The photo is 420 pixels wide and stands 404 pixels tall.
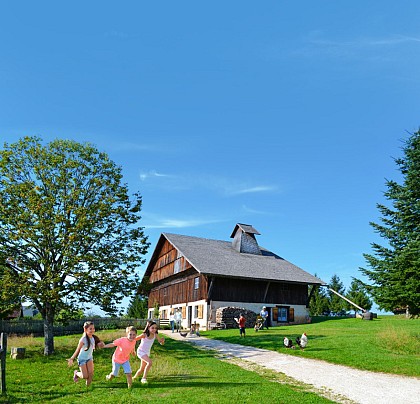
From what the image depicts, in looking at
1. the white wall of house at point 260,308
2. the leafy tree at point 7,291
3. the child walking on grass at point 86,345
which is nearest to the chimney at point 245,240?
the white wall of house at point 260,308

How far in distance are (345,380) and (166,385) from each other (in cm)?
574

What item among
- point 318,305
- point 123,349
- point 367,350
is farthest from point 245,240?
point 123,349

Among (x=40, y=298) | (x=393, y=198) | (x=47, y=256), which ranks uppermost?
(x=393, y=198)

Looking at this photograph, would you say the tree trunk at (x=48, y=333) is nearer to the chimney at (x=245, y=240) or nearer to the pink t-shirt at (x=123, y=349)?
the pink t-shirt at (x=123, y=349)

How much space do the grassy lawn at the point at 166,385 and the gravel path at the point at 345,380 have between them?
856 millimetres

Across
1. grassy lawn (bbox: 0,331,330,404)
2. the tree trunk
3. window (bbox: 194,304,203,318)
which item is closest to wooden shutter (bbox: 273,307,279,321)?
window (bbox: 194,304,203,318)

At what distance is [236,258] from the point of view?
Answer: 1766 inches

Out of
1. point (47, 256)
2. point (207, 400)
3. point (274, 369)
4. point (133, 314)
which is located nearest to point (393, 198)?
point (274, 369)

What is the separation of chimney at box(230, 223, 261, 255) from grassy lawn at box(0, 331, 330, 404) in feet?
98.5

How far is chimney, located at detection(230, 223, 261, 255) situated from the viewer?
4872 centimetres

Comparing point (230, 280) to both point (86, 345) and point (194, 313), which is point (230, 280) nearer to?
point (194, 313)

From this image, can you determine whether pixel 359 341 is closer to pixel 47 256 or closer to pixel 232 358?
pixel 232 358

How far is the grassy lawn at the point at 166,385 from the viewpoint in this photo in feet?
36.7

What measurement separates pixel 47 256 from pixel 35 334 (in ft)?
45.5
